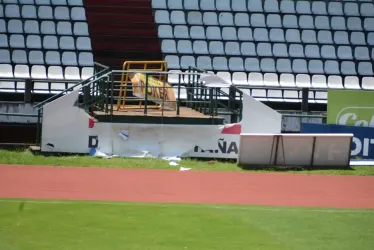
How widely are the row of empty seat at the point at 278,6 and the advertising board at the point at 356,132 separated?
899 centimetres

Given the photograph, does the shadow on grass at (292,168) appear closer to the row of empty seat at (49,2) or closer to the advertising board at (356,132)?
the advertising board at (356,132)

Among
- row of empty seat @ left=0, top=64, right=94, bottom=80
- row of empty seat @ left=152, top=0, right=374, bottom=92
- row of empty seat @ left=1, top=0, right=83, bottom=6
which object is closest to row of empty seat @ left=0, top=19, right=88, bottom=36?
row of empty seat @ left=1, top=0, right=83, bottom=6

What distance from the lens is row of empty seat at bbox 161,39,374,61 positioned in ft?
78.2

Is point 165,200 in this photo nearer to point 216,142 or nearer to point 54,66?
point 216,142

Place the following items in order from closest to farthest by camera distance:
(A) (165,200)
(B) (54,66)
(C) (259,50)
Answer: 1. (A) (165,200)
2. (B) (54,66)
3. (C) (259,50)

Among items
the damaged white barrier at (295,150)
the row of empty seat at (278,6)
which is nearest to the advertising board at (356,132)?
the damaged white barrier at (295,150)

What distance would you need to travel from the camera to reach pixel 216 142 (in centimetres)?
1647

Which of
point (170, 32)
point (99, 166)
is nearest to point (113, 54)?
point (170, 32)

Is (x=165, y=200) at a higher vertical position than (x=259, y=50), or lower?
lower

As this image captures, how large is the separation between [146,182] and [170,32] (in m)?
11.6

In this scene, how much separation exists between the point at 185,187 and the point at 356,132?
5.77 metres

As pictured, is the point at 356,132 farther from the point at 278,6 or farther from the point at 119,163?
the point at 278,6

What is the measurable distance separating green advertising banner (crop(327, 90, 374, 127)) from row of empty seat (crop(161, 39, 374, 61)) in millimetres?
6701

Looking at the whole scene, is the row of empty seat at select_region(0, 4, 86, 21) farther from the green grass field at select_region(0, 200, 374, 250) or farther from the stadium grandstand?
the green grass field at select_region(0, 200, 374, 250)
